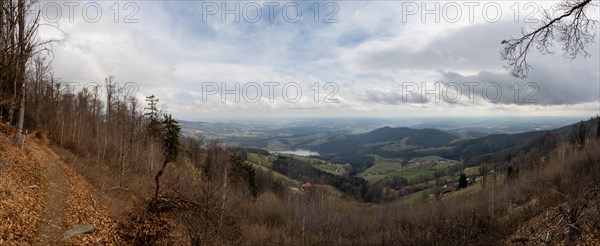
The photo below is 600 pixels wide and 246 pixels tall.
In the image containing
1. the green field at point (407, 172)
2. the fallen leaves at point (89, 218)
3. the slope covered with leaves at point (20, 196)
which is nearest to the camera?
the slope covered with leaves at point (20, 196)

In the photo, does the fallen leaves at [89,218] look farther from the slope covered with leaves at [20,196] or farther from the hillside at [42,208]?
the slope covered with leaves at [20,196]

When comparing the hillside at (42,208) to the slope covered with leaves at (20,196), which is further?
the hillside at (42,208)

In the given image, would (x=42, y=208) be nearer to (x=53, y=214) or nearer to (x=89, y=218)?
(x=53, y=214)

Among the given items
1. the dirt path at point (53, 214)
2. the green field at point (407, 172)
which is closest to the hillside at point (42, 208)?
the dirt path at point (53, 214)

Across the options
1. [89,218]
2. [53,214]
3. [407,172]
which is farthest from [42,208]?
[407,172]

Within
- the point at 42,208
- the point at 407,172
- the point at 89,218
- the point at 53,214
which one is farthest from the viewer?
the point at 407,172

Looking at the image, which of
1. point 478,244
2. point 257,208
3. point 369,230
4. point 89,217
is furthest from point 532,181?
point 89,217

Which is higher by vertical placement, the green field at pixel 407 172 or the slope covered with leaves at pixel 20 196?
the slope covered with leaves at pixel 20 196

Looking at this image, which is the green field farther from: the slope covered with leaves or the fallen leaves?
the slope covered with leaves

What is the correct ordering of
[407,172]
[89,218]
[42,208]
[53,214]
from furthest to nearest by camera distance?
[407,172], [89,218], [42,208], [53,214]
